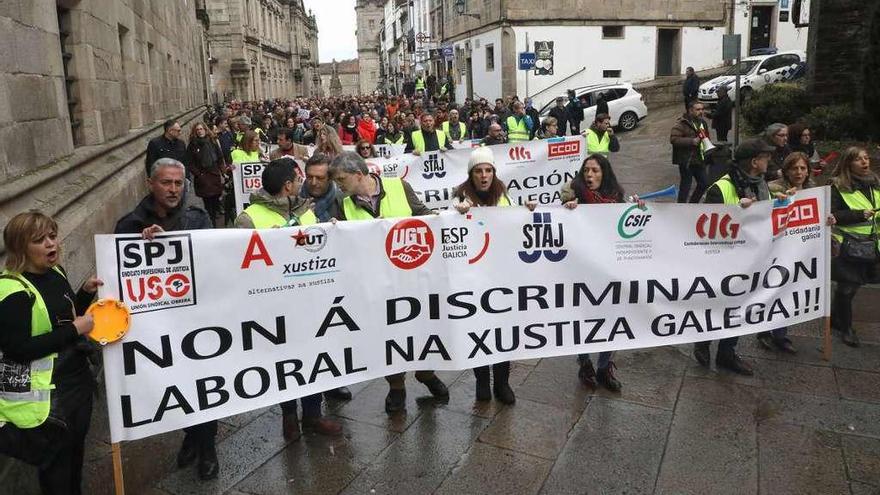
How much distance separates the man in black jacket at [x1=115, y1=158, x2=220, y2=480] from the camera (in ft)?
12.0

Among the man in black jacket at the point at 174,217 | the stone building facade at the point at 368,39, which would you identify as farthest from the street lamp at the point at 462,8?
the stone building facade at the point at 368,39

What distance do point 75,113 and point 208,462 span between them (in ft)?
19.1

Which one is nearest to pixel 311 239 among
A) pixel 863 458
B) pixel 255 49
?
pixel 863 458

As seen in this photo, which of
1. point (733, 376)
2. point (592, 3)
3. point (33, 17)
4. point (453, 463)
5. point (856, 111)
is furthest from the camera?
point (592, 3)

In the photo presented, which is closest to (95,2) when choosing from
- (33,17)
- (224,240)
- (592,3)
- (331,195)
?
(33,17)

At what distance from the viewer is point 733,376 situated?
4.98m

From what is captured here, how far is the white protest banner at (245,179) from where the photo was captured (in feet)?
31.2

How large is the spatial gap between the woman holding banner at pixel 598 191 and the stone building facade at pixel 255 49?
42786 mm

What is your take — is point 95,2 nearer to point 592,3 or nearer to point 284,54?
point 592,3

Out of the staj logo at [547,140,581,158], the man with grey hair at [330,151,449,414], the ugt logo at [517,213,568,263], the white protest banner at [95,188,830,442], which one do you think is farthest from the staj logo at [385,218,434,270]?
the staj logo at [547,140,581,158]

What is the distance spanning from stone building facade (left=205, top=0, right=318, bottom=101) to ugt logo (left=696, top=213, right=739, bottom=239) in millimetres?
43255

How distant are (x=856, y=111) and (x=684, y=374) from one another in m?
10.8

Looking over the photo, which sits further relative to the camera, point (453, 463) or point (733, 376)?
point (733, 376)

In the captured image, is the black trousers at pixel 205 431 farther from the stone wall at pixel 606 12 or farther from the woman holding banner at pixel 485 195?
the stone wall at pixel 606 12
